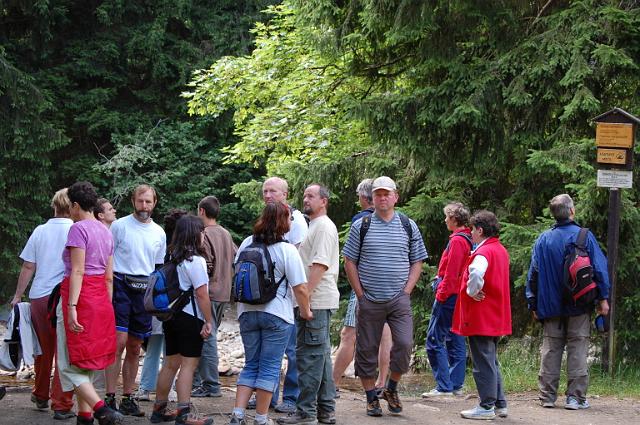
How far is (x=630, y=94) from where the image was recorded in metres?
11.2

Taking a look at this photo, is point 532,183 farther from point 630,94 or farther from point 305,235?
point 305,235

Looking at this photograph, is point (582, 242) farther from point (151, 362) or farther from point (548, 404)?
point (151, 362)

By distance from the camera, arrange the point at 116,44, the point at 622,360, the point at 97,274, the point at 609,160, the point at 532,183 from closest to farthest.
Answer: the point at 97,274
the point at 609,160
the point at 622,360
the point at 532,183
the point at 116,44

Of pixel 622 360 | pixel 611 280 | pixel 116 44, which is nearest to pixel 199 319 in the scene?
pixel 611 280

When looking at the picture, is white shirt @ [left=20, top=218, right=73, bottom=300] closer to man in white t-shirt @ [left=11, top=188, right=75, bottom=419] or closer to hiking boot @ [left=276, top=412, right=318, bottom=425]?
man in white t-shirt @ [left=11, top=188, right=75, bottom=419]

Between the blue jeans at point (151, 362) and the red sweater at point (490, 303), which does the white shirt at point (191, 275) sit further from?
the red sweater at point (490, 303)

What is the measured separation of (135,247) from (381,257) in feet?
6.92

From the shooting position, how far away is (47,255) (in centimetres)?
743

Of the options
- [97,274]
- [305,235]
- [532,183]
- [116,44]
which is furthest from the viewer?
[116,44]

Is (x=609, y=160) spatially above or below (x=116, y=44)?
below

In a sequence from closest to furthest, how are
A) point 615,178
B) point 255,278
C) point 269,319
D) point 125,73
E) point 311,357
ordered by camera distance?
point 255,278 → point 269,319 → point 311,357 → point 615,178 → point 125,73

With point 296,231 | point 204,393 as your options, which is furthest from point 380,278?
point 204,393

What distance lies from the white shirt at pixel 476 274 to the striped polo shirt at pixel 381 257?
21.8 inches

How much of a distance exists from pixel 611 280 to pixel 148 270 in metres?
5.18
